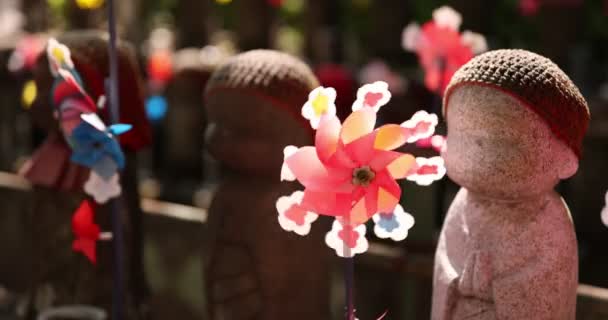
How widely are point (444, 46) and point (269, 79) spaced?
0.58 meters

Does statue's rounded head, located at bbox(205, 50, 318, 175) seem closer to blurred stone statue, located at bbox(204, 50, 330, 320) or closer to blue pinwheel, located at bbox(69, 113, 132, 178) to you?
blurred stone statue, located at bbox(204, 50, 330, 320)

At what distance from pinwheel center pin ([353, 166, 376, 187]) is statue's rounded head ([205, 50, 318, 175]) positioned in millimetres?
465

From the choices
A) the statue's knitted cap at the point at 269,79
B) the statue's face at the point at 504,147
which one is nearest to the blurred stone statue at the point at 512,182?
the statue's face at the point at 504,147

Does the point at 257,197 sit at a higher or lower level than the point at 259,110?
lower

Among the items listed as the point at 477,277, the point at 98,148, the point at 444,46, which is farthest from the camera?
the point at 444,46

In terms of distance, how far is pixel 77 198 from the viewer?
93.7 inches

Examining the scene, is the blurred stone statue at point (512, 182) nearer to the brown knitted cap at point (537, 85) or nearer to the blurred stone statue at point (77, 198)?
the brown knitted cap at point (537, 85)

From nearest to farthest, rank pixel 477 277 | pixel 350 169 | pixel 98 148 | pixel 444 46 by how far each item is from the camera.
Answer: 1. pixel 350 169
2. pixel 477 277
3. pixel 98 148
4. pixel 444 46

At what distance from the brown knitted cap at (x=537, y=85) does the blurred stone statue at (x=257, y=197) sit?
1.52ft

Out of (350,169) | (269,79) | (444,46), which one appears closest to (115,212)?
(269,79)

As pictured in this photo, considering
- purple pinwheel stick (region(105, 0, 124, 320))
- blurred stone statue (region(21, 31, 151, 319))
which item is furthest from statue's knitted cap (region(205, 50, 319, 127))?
blurred stone statue (region(21, 31, 151, 319))

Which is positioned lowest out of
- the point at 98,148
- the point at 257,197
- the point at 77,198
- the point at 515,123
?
the point at 77,198

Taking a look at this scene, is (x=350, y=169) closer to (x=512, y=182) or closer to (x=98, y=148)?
(x=512, y=182)

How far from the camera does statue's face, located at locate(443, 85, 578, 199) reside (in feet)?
5.48
